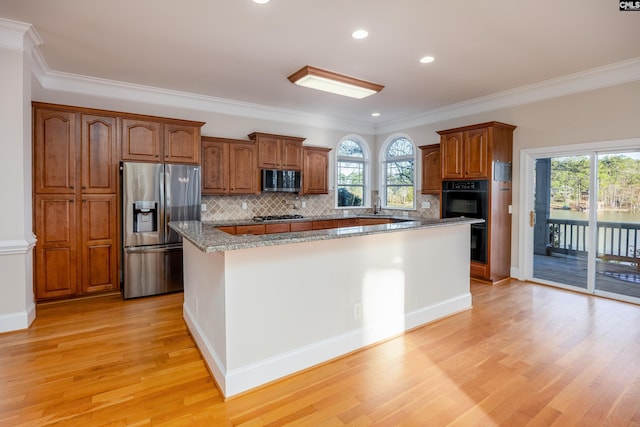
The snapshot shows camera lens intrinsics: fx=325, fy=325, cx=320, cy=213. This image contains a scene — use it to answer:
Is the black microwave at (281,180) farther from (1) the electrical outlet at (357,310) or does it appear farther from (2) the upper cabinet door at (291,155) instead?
(1) the electrical outlet at (357,310)

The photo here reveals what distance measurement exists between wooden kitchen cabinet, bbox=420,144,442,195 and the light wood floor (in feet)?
9.83

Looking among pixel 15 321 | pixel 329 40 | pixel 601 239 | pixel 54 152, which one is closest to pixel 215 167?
pixel 54 152

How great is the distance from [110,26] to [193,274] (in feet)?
7.97

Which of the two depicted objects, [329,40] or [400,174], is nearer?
[329,40]

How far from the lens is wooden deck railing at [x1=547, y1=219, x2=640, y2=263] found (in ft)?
13.3

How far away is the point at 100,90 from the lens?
4.48 metres

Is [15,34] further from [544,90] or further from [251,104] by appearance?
[544,90]

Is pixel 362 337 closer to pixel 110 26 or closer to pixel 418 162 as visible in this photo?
pixel 110 26

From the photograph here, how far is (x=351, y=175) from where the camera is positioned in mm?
7195

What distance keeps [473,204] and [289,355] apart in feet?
12.7

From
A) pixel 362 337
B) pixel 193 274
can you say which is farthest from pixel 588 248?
pixel 193 274

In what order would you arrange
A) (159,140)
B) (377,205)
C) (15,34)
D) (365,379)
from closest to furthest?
(365,379) < (15,34) < (159,140) < (377,205)

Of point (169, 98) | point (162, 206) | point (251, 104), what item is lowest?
point (162, 206)

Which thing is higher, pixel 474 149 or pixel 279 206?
pixel 474 149
